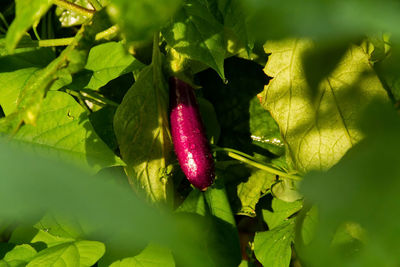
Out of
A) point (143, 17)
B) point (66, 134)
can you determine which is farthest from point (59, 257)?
point (143, 17)

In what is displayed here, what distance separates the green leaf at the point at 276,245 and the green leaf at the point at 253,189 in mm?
58

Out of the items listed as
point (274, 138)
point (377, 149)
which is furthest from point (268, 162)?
point (377, 149)

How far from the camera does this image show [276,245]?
75cm

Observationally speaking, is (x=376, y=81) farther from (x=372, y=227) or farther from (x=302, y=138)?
(x=372, y=227)

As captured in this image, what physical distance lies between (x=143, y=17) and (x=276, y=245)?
0.64 meters

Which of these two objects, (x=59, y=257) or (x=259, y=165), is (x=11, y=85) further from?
(x=259, y=165)

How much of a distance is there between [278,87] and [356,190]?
1.98 ft

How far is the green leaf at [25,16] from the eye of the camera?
0.31 m

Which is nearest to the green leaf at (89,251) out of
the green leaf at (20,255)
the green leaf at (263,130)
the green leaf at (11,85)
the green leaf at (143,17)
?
the green leaf at (20,255)

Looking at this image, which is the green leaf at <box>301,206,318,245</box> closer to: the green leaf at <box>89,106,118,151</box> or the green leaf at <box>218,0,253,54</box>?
the green leaf at <box>218,0,253,54</box>

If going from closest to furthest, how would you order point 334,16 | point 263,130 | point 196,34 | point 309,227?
1. point 334,16
2. point 309,227
3. point 196,34
4. point 263,130

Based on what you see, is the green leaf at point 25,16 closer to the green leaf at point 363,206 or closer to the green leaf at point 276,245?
the green leaf at point 363,206

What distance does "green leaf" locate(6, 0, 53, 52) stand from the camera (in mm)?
311

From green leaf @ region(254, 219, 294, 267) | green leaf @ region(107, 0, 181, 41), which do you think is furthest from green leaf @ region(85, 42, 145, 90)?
green leaf @ region(107, 0, 181, 41)
